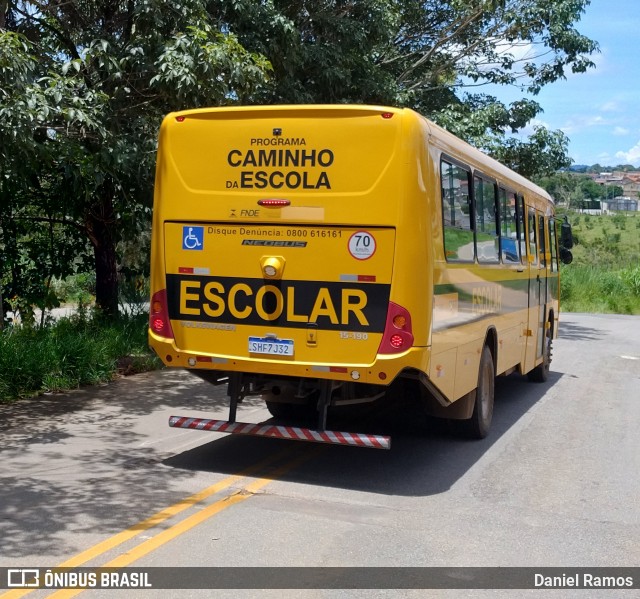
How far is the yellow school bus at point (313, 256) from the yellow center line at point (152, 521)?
451 mm

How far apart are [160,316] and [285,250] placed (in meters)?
1.34

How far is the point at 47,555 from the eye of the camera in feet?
16.6

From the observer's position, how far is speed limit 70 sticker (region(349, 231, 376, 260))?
6.73m

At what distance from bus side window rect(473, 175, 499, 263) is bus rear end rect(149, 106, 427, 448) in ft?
6.57

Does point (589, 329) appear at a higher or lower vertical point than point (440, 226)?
lower

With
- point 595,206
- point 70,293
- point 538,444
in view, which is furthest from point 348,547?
point 595,206

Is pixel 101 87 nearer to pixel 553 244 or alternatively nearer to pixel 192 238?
pixel 192 238

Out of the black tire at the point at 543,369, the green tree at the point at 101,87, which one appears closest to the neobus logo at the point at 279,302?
the green tree at the point at 101,87

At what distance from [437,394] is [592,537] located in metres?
1.83

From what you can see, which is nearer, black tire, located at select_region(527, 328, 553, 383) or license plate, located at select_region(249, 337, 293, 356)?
license plate, located at select_region(249, 337, 293, 356)

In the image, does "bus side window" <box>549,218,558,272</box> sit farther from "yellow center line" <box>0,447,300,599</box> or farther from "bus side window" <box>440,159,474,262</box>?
"yellow center line" <box>0,447,300,599</box>

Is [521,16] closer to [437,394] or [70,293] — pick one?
[437,394]

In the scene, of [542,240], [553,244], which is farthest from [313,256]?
[553,244]

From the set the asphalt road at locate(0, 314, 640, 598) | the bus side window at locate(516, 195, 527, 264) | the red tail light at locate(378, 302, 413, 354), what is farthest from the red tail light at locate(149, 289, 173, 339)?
the bus side window at locate(516, 195, 527, 264)
